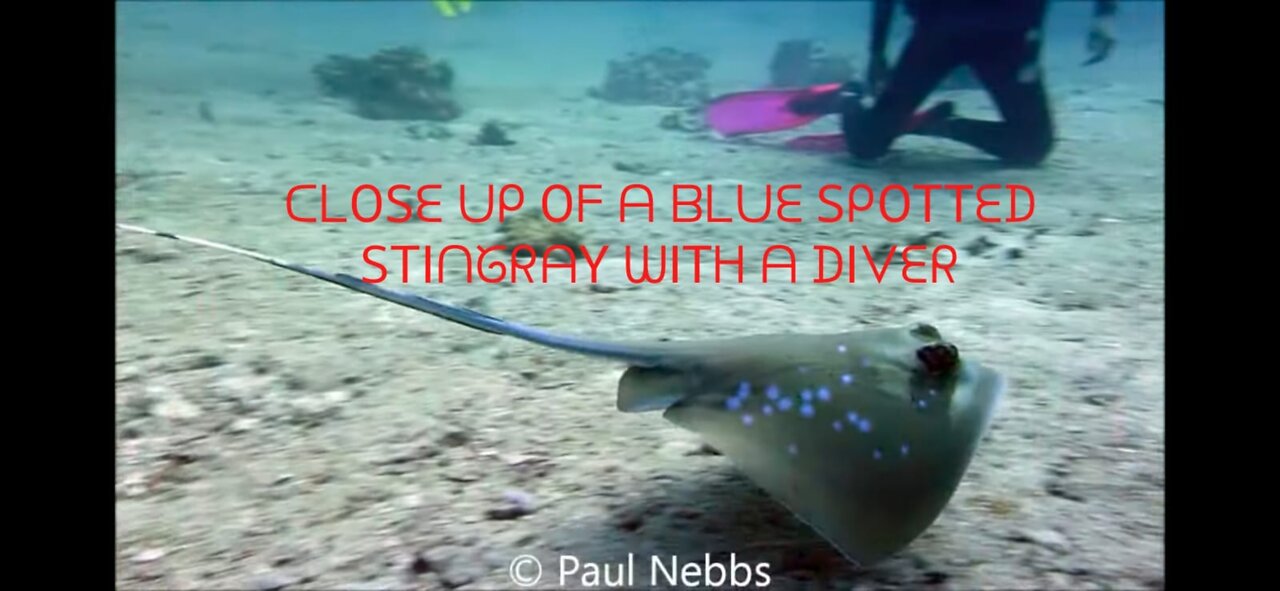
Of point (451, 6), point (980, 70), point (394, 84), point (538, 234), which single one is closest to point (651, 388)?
point (538, 234)

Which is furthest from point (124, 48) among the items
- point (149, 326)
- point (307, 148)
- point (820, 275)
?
point (820, 275)

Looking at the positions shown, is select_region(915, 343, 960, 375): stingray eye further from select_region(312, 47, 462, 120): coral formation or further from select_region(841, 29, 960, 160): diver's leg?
select_region(312, 47, 462, 120): coral formation

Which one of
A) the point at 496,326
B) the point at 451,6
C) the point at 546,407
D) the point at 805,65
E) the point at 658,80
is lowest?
the point at 546,407

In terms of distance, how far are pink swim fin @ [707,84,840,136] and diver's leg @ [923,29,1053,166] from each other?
139cm

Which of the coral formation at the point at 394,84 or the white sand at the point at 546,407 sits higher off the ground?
the coral formation at the point at 394,84

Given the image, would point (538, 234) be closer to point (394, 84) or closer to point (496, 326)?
point (496, 326)

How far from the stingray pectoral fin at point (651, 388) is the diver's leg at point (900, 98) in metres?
4.59

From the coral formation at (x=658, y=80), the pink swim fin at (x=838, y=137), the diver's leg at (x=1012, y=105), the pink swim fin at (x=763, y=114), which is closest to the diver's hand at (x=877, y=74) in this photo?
the pink swim fin at (x=838, y=137)

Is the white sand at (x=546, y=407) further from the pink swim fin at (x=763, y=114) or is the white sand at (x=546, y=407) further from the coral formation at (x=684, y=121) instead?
the coral formation at (x=684, y=121)

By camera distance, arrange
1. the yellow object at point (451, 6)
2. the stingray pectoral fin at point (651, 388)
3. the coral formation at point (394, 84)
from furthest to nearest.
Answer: the yellow object at point (451, 6) < the coral formation at point (394, 84) < the stingray pectoral fin at point (651, 388)

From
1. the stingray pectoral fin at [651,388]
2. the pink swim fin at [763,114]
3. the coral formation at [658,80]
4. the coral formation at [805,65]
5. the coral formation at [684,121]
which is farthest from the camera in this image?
the coral formation at [805,65]

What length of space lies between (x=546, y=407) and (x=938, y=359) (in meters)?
1.24

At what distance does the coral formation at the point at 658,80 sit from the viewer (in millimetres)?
12276

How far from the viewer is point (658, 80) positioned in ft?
44.0
